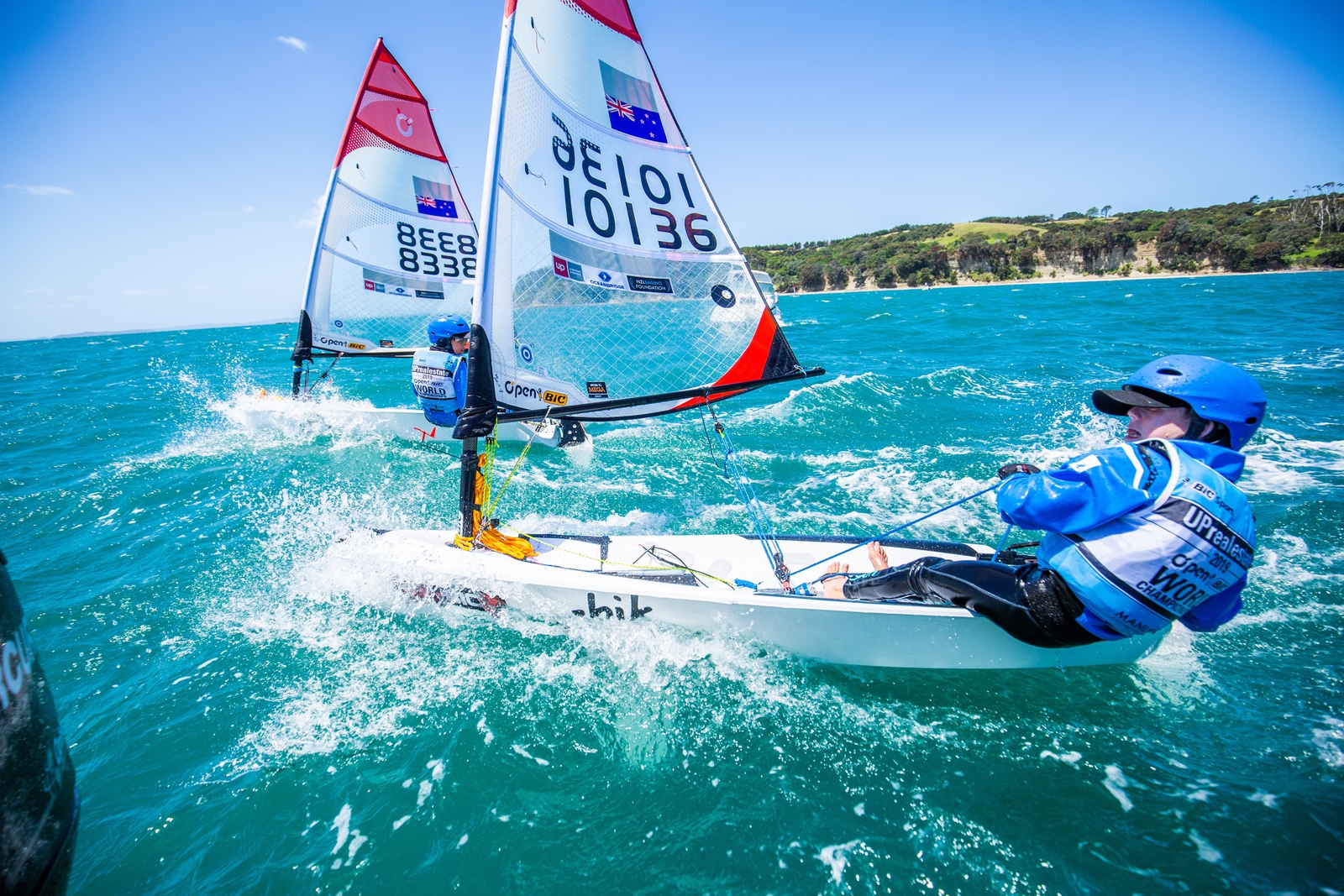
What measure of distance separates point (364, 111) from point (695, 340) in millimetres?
7515

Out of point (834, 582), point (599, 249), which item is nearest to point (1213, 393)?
point (834, 582)

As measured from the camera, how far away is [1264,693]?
326cm

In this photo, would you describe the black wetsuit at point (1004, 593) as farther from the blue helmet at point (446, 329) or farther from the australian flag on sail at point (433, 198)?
the australian flag on sail at point (433, 198)

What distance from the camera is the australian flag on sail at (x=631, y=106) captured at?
420cm

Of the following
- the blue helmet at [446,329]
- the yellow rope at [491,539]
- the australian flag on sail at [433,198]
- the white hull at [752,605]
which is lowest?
the white hull at [752,605]

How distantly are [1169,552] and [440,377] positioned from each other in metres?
5.82

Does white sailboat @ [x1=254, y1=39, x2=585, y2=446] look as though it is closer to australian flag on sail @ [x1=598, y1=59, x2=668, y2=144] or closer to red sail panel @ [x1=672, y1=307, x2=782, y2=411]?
red sail panel @ [x1=672, y1=307, x2=782, y2=411]

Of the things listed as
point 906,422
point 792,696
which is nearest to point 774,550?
point 792,696

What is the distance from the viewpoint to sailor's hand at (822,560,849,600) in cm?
369

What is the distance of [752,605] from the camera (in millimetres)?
3471

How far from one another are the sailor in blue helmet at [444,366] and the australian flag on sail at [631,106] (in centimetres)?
258

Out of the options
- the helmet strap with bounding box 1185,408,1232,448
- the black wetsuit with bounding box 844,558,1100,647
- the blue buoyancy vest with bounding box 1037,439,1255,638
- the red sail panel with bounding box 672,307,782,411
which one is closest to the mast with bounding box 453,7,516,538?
the red sail panel with bounding box 672,307,782,411

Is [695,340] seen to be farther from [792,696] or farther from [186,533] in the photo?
[186,533]

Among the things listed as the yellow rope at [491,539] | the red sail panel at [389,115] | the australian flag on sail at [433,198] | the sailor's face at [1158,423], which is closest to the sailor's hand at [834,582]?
the yellow rope at [491,539]
